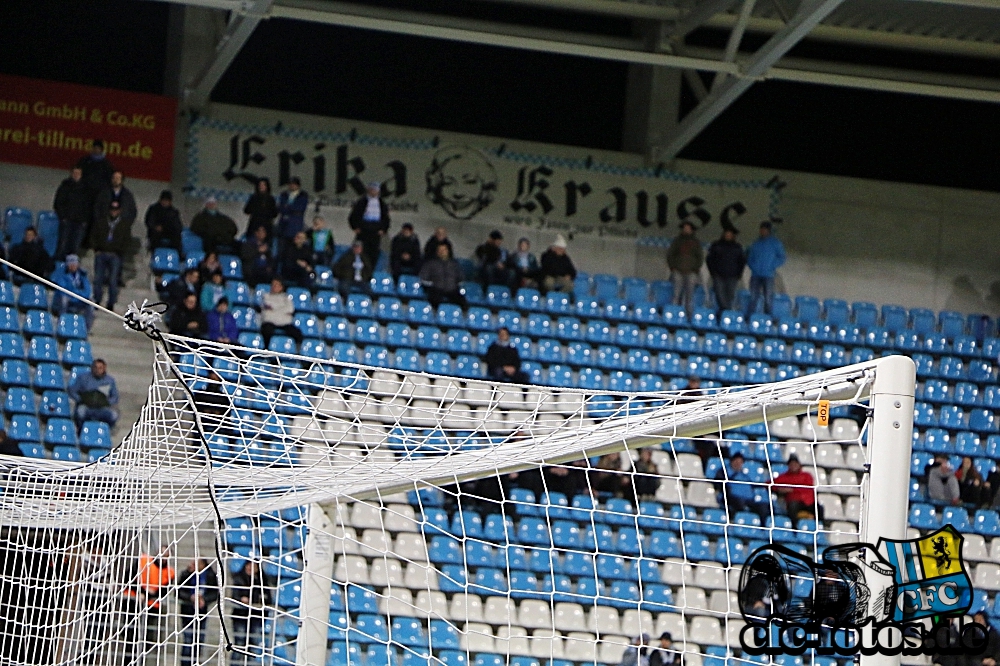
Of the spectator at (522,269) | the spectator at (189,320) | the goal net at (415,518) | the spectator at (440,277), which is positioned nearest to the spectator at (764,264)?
the goal net at (415,518)

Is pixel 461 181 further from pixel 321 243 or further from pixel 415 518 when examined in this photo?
pixel 415 518

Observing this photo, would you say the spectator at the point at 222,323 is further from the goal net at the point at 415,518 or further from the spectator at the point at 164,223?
the spectator at the point at 164,223

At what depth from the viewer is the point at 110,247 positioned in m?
13.4

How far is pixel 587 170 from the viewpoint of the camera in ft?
51.6

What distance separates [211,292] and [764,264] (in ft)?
19.6

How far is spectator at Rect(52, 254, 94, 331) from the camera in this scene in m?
12.8

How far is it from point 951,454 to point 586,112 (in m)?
5.87

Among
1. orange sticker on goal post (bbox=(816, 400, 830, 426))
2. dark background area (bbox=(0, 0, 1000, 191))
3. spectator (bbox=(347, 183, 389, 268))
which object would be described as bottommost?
orange sticker on goal post (bbox=(816, 400, 830, 426))

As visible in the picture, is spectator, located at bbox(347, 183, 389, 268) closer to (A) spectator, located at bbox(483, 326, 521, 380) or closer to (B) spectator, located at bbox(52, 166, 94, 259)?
(A) spectator, located at bbox(483, 326, 521, 380)

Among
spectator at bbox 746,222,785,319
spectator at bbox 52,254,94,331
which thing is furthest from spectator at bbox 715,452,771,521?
spectator at bbox 52,254,94,331

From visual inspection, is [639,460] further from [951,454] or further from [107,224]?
[107,224]

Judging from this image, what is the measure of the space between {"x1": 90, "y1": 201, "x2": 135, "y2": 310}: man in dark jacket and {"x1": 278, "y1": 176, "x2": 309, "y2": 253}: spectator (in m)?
1.49

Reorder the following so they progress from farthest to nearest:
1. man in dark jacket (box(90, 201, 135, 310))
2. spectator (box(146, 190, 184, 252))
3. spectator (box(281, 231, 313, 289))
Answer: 1. spectator (box(281, 231, 313, 289))
2. spectator (box(146, 190, 184, 252))
3. man in dark jacket (box(90, 201, 135, 310))

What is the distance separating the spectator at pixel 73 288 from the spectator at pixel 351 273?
242 cm
